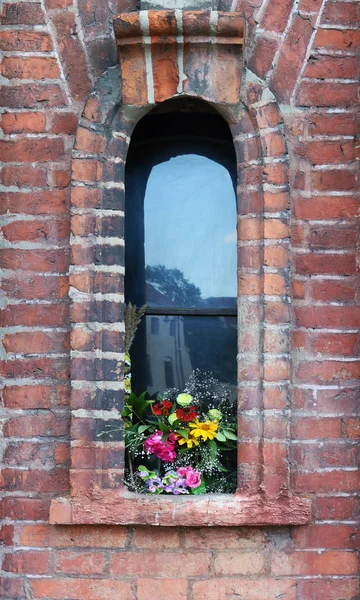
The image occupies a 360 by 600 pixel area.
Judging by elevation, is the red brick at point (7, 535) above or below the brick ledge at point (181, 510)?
below

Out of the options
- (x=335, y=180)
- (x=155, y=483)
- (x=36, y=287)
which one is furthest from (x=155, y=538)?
(x=335, y=180)

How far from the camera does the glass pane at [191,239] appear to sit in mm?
3092

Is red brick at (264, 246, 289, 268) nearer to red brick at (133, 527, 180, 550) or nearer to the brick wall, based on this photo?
the brick wall

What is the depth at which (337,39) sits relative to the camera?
2840 mm

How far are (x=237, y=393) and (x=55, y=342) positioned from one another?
0.79 meters

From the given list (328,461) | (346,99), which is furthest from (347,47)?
(328,461)

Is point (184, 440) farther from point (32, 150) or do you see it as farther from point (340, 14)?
point (340, 14)

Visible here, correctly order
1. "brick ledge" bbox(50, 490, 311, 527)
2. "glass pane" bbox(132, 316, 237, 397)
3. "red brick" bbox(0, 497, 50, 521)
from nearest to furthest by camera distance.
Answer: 1. "brick ledge" bbox(50, 490, 311, 527)
2. "red brick" bbox(0, 497, 50, 521)
3. "glass pane" bbox(132, 316, 237, 397)

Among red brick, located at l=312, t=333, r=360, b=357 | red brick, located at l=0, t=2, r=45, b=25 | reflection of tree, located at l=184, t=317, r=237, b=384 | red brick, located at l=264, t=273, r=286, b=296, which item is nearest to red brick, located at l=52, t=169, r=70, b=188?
red brick, located at l=0, t=2, r=45, b=25

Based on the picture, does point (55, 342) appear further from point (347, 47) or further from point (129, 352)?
point (347, 47)

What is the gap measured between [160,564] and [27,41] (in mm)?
2233

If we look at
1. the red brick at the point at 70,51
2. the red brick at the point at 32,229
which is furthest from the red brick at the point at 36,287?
the red brick at the point at 70,51

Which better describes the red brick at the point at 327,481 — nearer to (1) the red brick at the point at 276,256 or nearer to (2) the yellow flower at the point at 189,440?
(2) the yellow flower at the point at 189,440

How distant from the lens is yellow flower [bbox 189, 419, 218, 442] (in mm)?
2844
